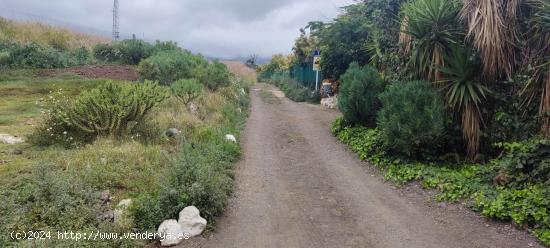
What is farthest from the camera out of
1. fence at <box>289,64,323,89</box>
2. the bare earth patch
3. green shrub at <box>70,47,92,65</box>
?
fence at <box>289,64,323,89</box>

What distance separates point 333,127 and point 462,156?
406cm

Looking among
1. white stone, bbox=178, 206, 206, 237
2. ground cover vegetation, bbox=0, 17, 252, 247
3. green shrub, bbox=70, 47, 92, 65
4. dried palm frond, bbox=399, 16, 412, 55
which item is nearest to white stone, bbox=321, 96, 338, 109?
ground cover vegetation, bbox=0, 17, 252, 247

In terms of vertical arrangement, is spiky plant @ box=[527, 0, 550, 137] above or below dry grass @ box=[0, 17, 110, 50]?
below

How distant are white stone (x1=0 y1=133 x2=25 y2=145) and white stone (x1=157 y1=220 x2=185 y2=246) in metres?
3.97

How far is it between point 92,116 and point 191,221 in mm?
3279

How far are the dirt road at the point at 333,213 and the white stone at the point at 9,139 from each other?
386 cm

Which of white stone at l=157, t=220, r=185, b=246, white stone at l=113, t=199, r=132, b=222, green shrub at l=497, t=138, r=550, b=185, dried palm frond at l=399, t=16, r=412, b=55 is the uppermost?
dried palm frond at l=399, t=16, r=412, b=55

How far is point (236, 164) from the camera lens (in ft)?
25.9

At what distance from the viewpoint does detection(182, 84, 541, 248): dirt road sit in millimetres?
4766

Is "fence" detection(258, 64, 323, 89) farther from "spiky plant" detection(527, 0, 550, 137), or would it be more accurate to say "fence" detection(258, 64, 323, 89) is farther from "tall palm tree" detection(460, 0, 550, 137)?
"spiky plant" detection(527, 0, 550, 137)

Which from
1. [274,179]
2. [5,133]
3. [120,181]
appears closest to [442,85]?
[274,179]

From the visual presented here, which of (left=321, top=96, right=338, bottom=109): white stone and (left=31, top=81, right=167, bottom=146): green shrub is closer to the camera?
(left=31, top=81, right=167, bottom=146): green shrub

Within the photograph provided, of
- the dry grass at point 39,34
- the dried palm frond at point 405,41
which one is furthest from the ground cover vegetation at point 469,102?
the dry grass at point 39,34

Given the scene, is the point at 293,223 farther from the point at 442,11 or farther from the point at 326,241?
the point at 442,11
